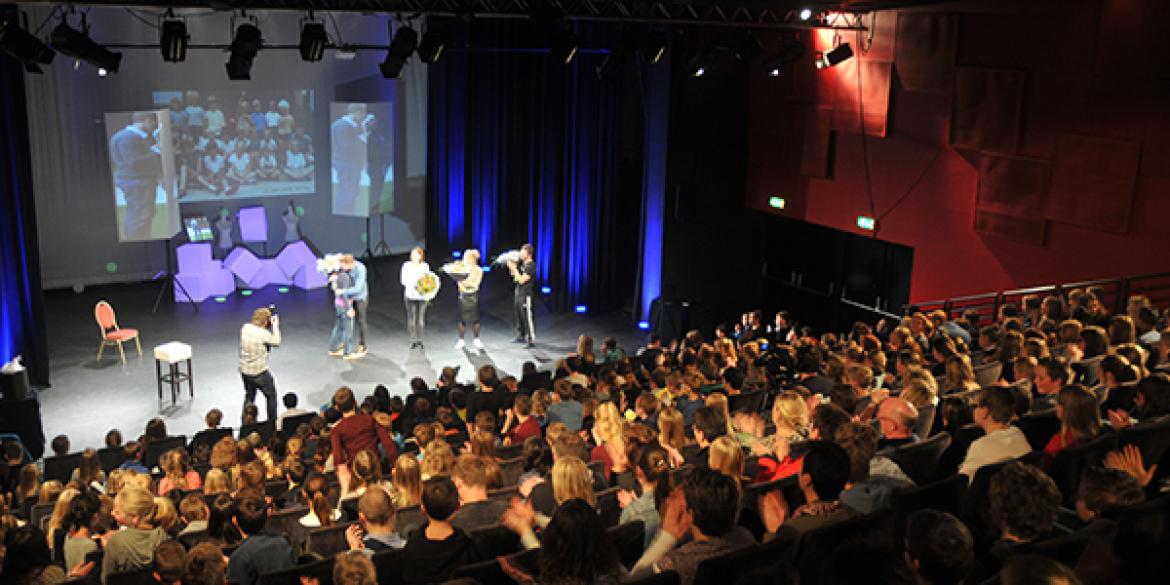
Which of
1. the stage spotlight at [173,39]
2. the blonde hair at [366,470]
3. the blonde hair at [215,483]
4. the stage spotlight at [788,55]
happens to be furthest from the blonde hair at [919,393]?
the stage spotlight at [173,39]

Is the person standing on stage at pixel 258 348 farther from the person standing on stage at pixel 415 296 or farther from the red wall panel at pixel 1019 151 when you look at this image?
the red wall panel at pixel 1019 151

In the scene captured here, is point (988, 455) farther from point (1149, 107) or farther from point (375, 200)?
point (375, 200)

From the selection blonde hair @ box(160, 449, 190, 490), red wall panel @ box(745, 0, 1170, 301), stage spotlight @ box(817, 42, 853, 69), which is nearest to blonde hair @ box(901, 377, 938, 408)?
blonde hair @ box(160, 449, 190, 490)

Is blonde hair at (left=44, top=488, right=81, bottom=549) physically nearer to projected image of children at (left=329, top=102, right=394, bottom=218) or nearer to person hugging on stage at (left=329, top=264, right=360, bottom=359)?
person hugging on stage at (left=329, top=264, right=360, bottom=359)

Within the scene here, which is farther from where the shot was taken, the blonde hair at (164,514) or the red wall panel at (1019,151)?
the red wall panel at (1019,151)

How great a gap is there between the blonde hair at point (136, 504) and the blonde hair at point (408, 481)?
115 cm

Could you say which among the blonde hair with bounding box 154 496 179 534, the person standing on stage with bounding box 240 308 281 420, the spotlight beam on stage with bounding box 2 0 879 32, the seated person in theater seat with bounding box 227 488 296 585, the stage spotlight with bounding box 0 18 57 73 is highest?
the spotlight beam on stage with bounding box 2 0 879 32

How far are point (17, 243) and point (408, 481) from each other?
26.3 ft

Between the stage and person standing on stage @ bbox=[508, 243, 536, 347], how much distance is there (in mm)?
268

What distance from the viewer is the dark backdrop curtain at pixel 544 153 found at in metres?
15.0

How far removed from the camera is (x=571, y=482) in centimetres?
445

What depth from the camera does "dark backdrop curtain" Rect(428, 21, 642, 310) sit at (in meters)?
15.0

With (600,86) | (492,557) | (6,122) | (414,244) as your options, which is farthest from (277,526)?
(414,244)

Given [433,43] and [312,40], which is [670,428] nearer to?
[433,43]
